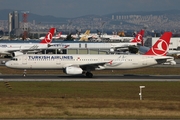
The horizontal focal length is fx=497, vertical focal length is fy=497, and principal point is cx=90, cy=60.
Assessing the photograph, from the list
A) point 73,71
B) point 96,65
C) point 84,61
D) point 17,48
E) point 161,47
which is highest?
point 161,47

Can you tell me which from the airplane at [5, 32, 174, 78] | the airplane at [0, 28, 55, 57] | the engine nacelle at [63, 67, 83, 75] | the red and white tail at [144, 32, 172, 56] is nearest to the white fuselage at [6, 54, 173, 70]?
the airplane at [5, 32, 174, 78]

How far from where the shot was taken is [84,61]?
61.4 m

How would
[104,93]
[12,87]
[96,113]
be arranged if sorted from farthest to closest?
[12,87] < [104,93] < [96,113]

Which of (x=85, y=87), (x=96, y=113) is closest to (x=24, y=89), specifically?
(x=85, y=87)

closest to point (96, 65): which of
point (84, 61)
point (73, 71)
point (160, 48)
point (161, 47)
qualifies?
point (84, 61)

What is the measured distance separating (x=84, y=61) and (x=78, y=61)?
2.66ft

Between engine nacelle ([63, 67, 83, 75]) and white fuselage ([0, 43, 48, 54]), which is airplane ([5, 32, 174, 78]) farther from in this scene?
white fuselage ([0, 43, 48, 54])

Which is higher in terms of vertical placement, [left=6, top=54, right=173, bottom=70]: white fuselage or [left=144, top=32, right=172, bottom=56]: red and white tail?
[left=144, top=32, right=172, bottom=56]: red and white tail

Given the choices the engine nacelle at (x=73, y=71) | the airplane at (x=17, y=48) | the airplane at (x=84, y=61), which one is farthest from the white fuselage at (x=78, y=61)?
the airplane at (x=17, y=48)

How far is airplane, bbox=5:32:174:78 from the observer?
60031 millimetres

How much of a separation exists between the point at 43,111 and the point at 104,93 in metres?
12.5

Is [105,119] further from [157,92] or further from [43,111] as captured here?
[157,92]

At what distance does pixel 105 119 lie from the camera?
30.3 m

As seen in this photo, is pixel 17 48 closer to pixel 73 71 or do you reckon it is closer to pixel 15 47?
pixel 15 47
